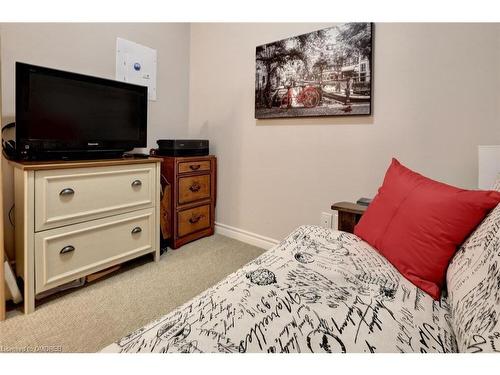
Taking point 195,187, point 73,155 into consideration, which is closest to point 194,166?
point 195,187

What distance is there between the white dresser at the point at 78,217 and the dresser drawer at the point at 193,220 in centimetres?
38

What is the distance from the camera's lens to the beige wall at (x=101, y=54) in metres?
1.80

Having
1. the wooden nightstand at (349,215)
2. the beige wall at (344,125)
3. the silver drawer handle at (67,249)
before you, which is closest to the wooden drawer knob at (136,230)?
the silver drawer handle at (67,249)

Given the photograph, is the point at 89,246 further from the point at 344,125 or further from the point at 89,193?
the point at 344,125

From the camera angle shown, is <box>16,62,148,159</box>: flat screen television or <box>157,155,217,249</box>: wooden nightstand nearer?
<box>16,62,148,159</box>: flat screen television

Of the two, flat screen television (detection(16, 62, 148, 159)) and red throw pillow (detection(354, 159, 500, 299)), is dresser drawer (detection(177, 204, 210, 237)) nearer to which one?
flat screen television (detection(16, 62, 148, 159))

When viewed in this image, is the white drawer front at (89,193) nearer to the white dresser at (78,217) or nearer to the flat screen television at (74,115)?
the white dresser at (78,217)

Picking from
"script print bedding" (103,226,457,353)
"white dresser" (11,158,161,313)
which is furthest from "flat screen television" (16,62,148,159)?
"script print bedding" (103,226,457,353)

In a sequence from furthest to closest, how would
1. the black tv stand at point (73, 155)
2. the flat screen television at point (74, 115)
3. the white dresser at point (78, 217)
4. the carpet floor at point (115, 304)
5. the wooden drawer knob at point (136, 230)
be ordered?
the wooden drawer knob at point (136, 230), the black tv stand at point (73, 155), the flat screen television at point (74, 115), the white dresser at point (78, 217), the carpet floor at point (115, 304)

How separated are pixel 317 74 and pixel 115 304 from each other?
1982mm

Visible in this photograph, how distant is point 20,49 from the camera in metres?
1.81

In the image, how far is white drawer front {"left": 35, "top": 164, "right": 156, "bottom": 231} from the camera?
1.50 metres

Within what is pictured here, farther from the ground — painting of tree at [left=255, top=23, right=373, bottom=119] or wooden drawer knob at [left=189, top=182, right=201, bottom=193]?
painting of tree at [left=255, top=23, right=373, bottom=119]
